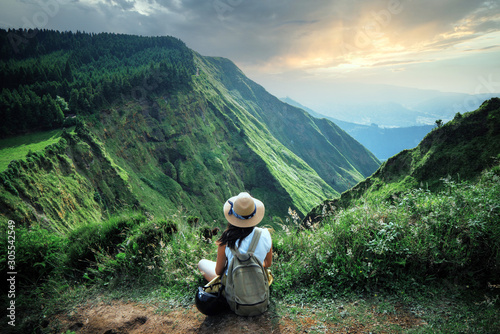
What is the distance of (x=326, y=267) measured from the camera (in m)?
4.95

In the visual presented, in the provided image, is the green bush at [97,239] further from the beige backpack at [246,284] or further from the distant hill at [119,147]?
the beige backpack at [246,284]

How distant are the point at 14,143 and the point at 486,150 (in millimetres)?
62984

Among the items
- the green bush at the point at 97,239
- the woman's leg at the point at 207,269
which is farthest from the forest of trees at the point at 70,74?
the woman's leg at the point at 207,269

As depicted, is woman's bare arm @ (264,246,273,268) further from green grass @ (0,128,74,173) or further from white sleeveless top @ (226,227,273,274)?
green grass @ (0,128,74,173)

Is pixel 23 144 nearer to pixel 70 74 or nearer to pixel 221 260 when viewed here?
pixel 221 260

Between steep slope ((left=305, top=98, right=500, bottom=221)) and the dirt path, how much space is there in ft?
35.1

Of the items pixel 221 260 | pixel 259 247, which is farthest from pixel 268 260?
pixel 221 260

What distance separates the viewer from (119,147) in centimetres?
6562

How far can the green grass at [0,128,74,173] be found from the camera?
33906 mm

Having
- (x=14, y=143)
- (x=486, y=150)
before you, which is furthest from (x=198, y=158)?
(x=486, y=150)

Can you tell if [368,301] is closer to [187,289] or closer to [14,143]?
[187,289]

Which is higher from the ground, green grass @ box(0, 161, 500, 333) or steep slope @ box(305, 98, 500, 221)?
steep slope @ box(305, 98, 500, 221)

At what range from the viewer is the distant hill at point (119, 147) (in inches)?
1398

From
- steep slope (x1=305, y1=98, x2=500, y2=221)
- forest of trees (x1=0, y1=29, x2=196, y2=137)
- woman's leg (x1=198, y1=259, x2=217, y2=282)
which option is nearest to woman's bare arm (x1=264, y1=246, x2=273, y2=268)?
woman's leg (x1=198, y1=259, x2=217, y2=282)
